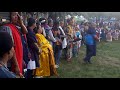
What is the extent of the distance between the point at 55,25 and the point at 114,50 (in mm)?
949

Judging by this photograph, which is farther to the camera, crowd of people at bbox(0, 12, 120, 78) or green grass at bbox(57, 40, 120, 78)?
green grass at bbox(57, 40, 120, 78)

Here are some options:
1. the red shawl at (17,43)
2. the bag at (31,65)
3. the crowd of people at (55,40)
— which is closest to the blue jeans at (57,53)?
the crowd of people at (55,40)

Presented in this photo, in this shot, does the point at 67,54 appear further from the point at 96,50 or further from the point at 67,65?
A: the point at 96,50

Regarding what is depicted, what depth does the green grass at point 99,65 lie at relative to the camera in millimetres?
4145

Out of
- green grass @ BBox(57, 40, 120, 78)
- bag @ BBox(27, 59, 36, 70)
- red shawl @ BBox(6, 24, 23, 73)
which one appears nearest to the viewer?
red shawl @ BBox(6, 24, 23, 73)

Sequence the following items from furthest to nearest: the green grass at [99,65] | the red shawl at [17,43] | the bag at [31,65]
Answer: the green grass at [99,65] → the bag at [31,65] → the red shawl at [17,43]

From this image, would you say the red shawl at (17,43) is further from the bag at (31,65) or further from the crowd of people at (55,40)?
the bag at (31,65)

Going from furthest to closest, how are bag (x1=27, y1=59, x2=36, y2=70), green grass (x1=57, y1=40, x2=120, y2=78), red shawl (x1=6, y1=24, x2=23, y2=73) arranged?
green grass (x1=57, y1=40, x2=120, y2=78) < bag (x1=27, y1=59, x2=36, y2=70) < red shawl (x1=6, y1=24, x2=23, y2=73)

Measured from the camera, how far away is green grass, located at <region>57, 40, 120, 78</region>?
4145mm

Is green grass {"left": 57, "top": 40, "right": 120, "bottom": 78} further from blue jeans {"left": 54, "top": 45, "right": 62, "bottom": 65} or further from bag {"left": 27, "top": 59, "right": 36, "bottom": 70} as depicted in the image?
bag {"left": 27, "top": 59, "right": 36, "bottom": 70}

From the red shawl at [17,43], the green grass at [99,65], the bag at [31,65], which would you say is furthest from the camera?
the green grass at [99,65]

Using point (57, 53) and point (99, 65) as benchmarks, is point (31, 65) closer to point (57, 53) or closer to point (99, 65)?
point (57, 53)

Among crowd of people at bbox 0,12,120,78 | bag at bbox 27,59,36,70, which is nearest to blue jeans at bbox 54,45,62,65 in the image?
crowd of people at bbox 0,12,120,78
